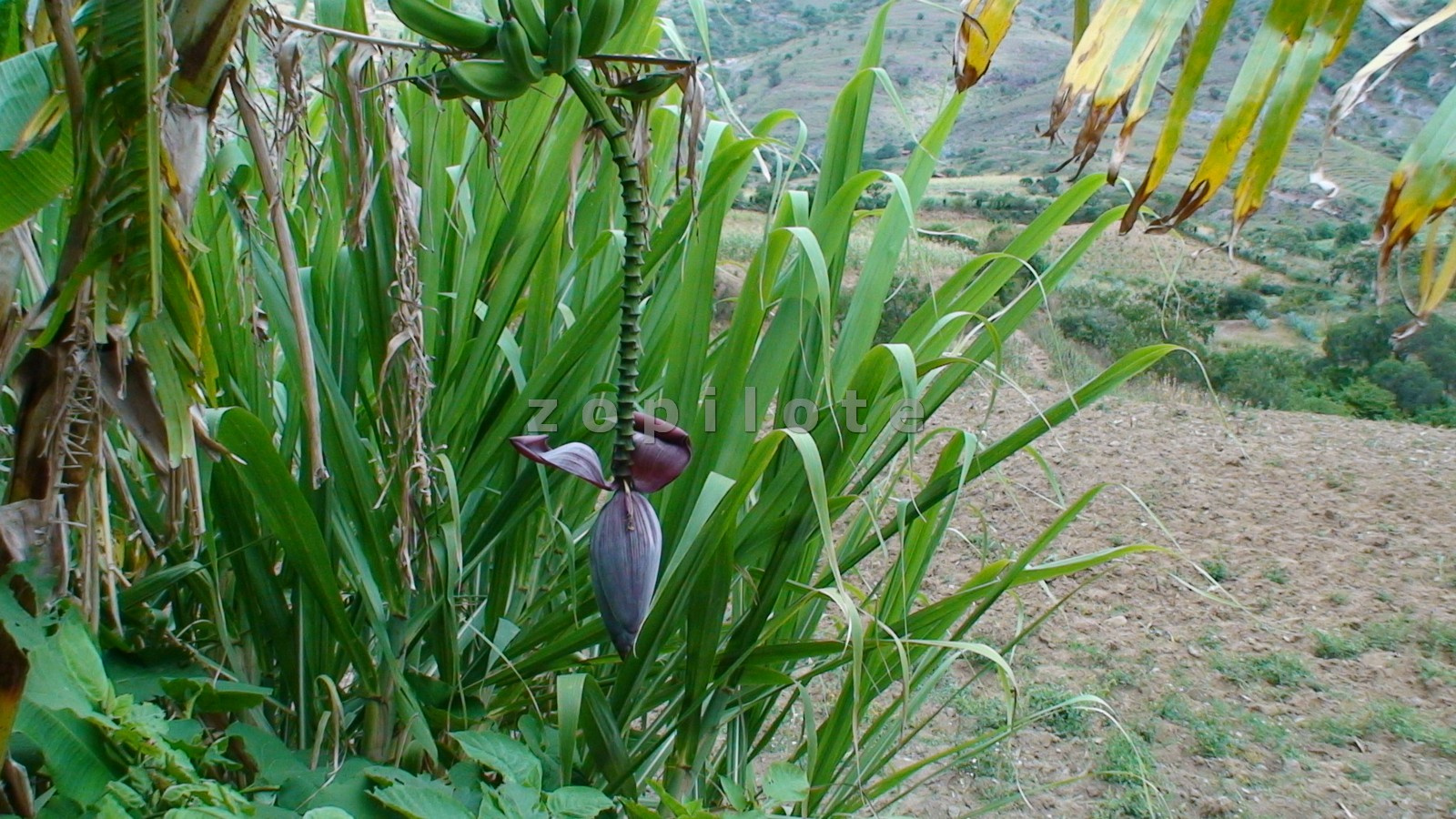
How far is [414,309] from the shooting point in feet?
1.69

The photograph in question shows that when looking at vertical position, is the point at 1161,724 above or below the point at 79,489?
below

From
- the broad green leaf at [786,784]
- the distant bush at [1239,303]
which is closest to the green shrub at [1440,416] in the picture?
the distant bush at [1239,303]

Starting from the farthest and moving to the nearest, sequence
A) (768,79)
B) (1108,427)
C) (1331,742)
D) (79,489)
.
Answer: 1. (768,79)
2. (1108,427)
3. (1331,742)
4. (79,489)

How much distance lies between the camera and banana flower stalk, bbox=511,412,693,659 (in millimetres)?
432

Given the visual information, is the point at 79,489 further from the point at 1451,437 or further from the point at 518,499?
the point at 1451,437

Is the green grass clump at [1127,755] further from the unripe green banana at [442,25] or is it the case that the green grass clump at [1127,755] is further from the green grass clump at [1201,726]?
the unripe green banana at [442,25]

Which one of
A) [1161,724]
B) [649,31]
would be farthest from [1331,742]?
[649,31]

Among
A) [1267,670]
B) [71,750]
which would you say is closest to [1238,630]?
[1267,670]

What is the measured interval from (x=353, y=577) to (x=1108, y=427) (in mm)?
2582

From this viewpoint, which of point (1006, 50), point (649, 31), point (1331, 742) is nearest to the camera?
point (649, 31)

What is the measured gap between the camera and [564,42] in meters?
0.37

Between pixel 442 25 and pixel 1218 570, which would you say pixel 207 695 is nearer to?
pixel 442 25

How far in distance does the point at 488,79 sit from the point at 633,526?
20 cm

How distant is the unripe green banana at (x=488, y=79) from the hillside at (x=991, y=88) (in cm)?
589
